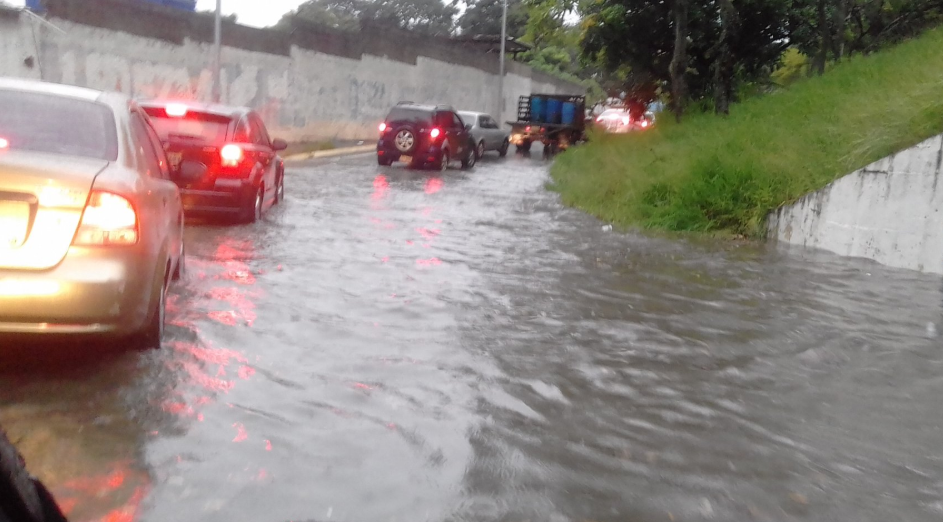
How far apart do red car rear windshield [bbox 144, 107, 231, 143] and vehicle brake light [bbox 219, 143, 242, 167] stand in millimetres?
111

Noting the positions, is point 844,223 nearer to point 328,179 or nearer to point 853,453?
point 853,453

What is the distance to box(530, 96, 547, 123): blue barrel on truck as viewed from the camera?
34.1 m

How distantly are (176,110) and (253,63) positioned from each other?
1714 centimetres

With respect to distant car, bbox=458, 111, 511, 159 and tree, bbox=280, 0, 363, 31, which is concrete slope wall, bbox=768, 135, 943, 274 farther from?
tree, bbox=280, 0, 363, 31

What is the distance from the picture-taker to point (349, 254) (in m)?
9.73

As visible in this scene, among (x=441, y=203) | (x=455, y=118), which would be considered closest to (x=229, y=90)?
(x=455, y=118)

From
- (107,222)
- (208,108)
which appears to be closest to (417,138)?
(208,108)

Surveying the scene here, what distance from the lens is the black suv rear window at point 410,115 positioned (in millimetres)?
22547

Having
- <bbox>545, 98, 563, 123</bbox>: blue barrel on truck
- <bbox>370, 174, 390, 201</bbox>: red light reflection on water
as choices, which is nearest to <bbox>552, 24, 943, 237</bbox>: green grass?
<bbox>370, 174, 390, 201</bbox>: red light reflection on water

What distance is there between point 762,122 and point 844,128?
9.61ft

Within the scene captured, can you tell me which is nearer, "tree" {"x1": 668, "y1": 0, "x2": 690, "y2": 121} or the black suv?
"tree" {"x1": 668, "y1": 0, "x2": 690, "y2": 121}

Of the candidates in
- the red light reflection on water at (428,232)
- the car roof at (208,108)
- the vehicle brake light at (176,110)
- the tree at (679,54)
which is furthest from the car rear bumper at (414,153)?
the vehicle brake light at (176,110)

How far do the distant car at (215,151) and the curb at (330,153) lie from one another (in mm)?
12085

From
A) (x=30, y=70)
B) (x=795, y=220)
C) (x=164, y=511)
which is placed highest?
(x=30, y=70)
